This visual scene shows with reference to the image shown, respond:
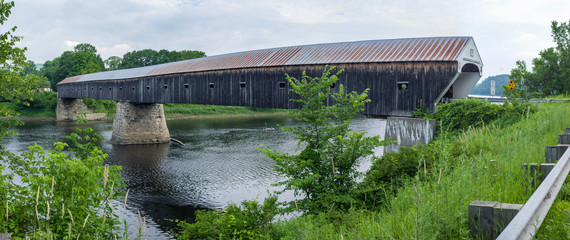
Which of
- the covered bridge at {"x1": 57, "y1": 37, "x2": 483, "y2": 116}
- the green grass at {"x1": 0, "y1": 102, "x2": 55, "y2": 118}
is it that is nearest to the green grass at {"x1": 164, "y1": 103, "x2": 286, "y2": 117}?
the green grass at {"x1": 0, "y1": 102, "x2": 55, "y2": 118}

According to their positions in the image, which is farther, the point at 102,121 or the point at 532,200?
the point at 102,121

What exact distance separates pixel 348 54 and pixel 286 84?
130 inches

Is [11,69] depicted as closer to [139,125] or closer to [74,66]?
[139,125]

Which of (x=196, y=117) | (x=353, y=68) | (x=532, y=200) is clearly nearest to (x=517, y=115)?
(x=353, y=68)

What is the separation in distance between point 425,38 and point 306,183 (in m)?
10.5

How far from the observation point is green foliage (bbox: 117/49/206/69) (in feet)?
248

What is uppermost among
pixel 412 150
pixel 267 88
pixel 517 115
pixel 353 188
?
pixel 267 88

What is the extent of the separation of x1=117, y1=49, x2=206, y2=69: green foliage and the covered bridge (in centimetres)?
5179

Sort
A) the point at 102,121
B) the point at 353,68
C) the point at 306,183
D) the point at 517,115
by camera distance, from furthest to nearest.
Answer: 1. the point at 102,121
2. the point at 353,68
3. the point at 517,115
4. the point at 306,183

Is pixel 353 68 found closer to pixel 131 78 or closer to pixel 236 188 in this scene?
pixel 236 188

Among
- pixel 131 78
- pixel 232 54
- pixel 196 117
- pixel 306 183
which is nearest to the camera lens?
pixel 306 183

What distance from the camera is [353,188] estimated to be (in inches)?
294

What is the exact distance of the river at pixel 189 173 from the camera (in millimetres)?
14016

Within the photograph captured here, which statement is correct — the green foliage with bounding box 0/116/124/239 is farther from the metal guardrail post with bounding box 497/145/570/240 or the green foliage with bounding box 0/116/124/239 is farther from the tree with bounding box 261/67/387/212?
the metal guardrail post with bounding box 497/145/570/240
